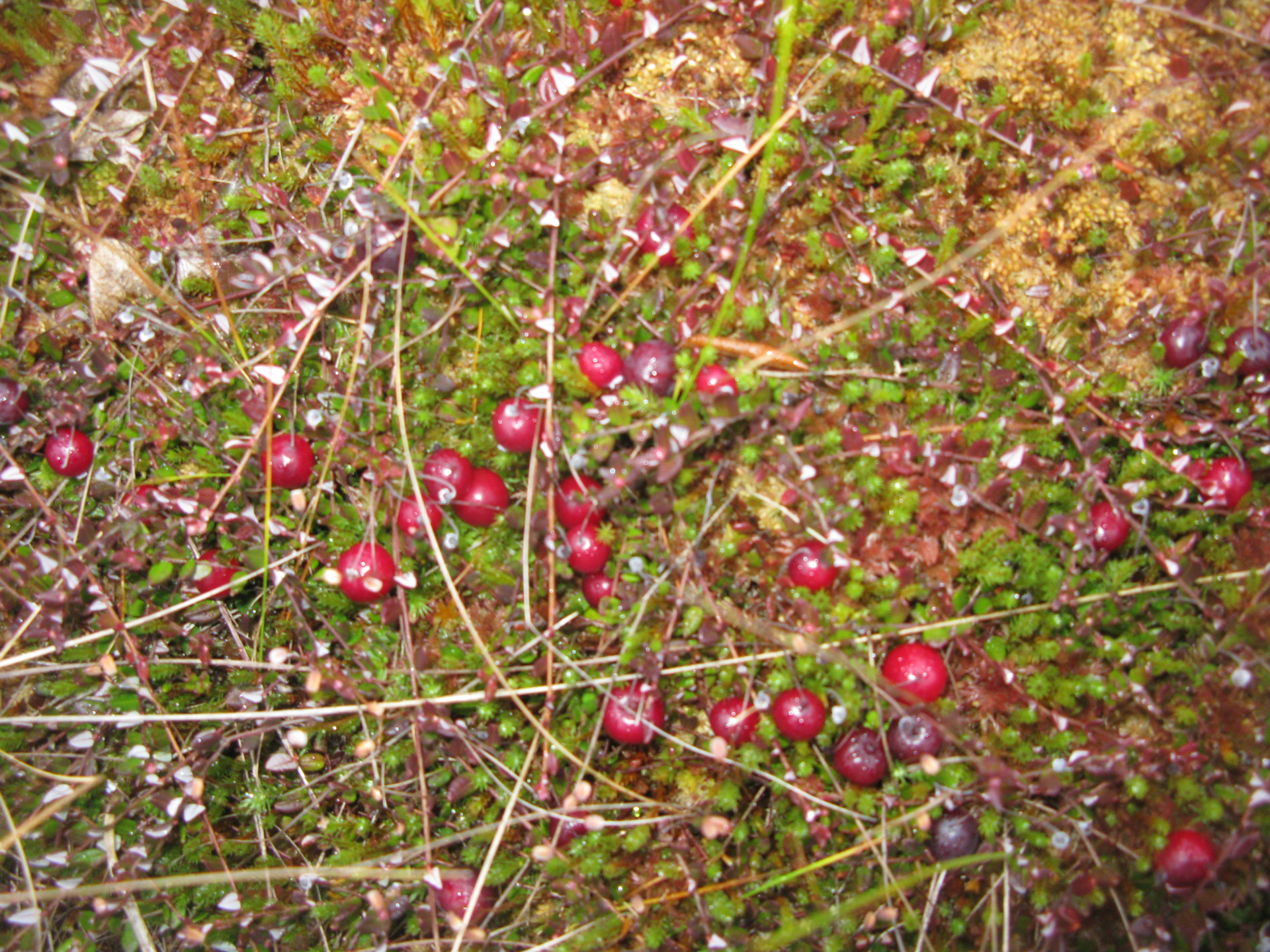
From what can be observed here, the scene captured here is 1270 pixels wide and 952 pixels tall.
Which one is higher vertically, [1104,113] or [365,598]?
[1104,113]

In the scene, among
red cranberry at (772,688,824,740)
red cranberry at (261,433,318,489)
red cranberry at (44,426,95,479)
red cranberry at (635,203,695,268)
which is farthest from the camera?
red cranberry at (44,426,95,479)

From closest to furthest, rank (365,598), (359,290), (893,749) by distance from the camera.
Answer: (893,749) → (365,598) → (359,290)

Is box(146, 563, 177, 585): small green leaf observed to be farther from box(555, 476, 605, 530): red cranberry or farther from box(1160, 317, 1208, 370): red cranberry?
box(1160, 317, 1208, 370): red cranberry

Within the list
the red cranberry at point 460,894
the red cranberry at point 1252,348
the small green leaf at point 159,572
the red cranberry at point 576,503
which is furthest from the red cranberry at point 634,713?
the red cranberry at point 1252,348

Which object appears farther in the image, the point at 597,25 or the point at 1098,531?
the point at 597,25

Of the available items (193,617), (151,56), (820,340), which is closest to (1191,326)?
(820,340)

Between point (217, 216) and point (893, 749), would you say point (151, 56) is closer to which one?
point (217, 216)

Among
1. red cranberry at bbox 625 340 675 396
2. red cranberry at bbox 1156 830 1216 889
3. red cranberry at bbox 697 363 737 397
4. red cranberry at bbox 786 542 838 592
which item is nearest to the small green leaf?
red cranberry at bbox 625 340 675 396
